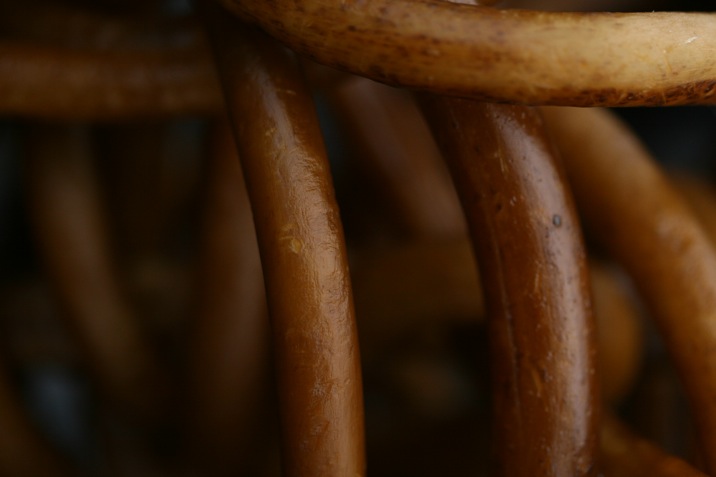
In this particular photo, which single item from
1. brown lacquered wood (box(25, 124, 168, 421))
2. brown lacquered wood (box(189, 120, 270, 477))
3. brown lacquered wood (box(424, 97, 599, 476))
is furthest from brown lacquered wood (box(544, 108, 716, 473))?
brown lacquered wood (box(25, 124, 168, 421))

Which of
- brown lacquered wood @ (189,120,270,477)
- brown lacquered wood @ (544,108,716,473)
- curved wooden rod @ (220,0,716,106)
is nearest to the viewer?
curved wooden rod @ (220,0,716,106)

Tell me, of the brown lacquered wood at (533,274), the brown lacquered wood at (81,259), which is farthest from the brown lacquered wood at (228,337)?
the brown lacquered wood at (533,274)

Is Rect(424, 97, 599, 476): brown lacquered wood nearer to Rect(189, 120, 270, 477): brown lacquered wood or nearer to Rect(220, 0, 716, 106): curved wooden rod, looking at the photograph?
Rect(220, 0, 716, 106): curved wooden rod

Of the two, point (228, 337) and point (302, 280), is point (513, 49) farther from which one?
point (228, 337)

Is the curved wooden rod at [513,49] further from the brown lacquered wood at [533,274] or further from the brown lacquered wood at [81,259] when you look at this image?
the brown lacquered wood at [81,259]

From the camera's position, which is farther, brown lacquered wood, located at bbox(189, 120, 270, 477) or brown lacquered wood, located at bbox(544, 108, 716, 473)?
brown lacquered wood, located at bbox(189, 120, 270, 477)
